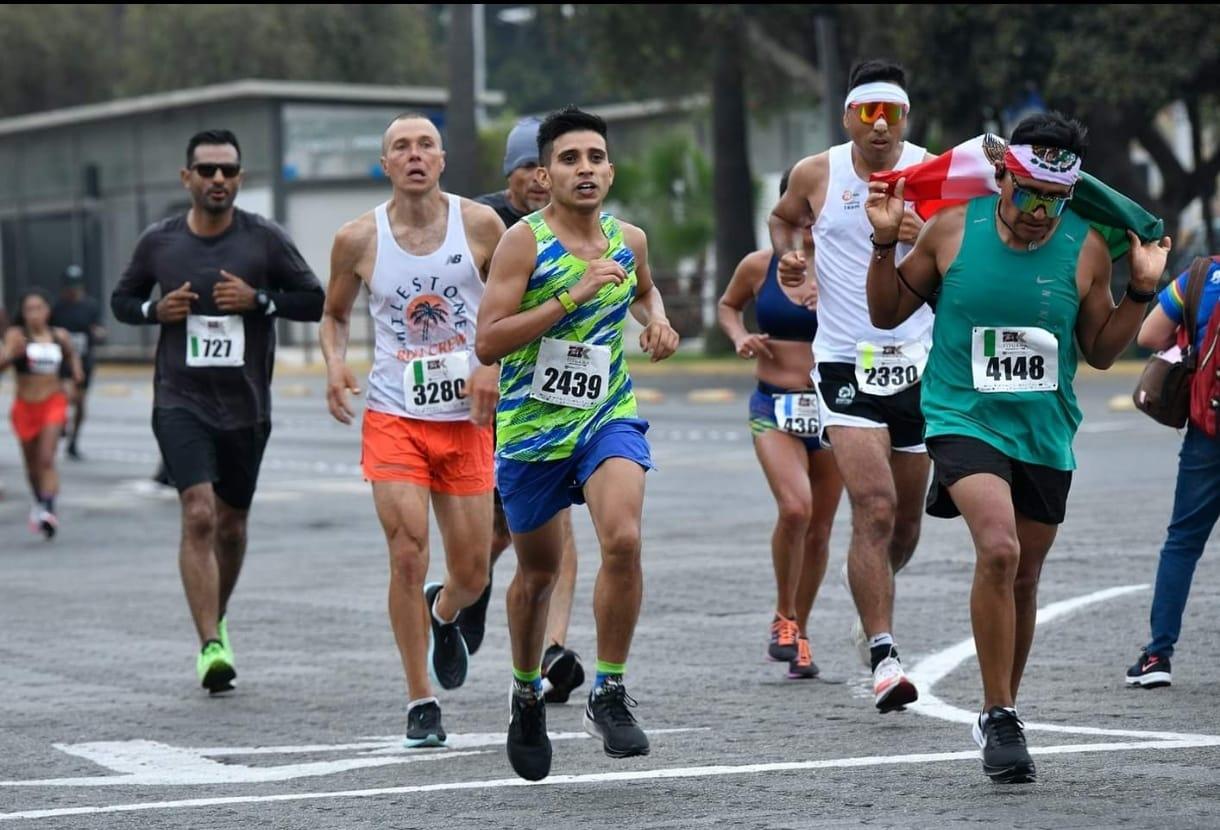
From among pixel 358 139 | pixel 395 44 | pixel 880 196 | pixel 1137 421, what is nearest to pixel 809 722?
pixel 880 196

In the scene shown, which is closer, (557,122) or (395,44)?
(557,122)

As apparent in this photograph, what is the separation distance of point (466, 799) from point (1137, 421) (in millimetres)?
17325

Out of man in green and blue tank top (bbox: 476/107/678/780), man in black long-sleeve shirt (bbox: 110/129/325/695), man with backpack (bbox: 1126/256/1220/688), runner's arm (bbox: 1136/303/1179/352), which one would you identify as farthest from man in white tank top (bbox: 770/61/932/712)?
man in black long-sleeve shirt (bbox: 110/129/325/695)

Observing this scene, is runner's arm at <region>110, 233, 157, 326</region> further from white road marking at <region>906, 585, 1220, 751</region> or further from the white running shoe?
the white running shoe

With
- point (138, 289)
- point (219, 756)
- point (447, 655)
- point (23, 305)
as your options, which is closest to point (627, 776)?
point (219, 756)

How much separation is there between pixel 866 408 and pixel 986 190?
1928 millimetres

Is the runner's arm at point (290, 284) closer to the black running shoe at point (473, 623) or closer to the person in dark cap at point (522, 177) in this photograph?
the person in dark cap at point (522, 177)

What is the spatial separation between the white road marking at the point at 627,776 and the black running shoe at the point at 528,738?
0.21 ft

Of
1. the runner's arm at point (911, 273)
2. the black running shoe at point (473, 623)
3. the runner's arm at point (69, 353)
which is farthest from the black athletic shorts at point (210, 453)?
the runner's arm at point (69, 353)

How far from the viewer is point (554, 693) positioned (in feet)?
30.1

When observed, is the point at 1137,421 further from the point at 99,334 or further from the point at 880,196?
the point at 880,196

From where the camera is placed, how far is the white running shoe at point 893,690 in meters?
7.86

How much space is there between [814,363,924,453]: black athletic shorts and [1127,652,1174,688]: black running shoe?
1.20m

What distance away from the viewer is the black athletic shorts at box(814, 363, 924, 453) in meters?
8.98
